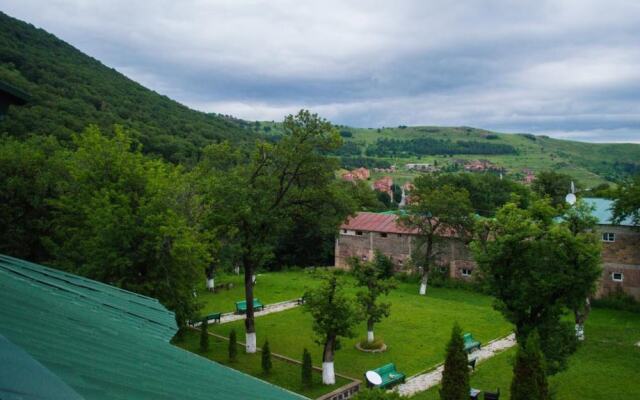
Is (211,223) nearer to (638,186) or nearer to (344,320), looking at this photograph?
(344,320)

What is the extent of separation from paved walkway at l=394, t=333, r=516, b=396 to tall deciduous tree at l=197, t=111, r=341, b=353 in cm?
755

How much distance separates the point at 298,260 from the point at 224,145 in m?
19.7

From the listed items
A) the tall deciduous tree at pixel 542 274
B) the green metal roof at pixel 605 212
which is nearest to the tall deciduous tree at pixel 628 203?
the green metal roof at pixel 605 212

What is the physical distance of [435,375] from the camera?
826 inches

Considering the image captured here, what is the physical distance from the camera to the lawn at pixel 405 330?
22875mm

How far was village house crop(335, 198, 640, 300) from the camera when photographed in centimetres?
3328

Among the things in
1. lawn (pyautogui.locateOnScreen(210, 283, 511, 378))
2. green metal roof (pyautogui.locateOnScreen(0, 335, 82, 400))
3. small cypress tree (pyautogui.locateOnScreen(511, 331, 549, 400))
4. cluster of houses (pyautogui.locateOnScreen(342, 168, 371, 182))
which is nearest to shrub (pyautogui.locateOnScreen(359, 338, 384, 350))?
lawn (pyautogui.locateOnScreen(210, 283, 511, 378))

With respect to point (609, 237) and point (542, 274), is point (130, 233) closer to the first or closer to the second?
point (542, 274)

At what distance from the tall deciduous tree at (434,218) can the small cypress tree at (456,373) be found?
2163 cm

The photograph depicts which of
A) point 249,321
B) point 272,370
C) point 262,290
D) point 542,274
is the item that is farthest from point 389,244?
point 542,274

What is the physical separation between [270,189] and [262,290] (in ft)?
54.0

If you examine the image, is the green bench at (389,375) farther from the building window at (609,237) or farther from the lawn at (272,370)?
the building window at (609,237)

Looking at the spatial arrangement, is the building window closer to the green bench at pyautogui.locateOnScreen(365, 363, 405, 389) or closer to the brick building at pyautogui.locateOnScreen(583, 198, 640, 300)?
the brick building at pyautogui.locateOnScreen(583, 198, 640, 300)

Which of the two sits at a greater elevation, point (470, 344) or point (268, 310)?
point (470, 344)
